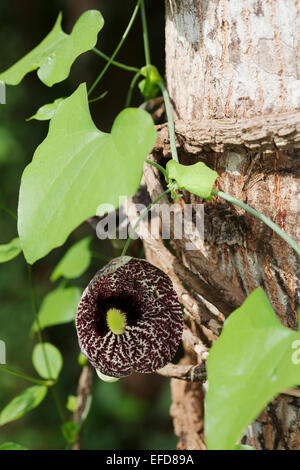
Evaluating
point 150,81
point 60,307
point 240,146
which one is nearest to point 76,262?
point 60,307

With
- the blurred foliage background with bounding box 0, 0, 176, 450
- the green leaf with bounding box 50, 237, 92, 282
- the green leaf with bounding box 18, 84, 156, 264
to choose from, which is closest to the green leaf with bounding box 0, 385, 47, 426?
the green leaf with bounding box 50, 237, 92, 282

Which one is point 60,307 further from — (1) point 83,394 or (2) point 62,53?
(2) point 62,53

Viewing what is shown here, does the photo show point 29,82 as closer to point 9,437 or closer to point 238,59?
point 9,437

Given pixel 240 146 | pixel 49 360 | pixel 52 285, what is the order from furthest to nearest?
1. pixel 52 285
2. pixel 49 360
3. pixel 240 146

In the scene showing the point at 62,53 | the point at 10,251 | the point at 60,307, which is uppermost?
the point at 62,53

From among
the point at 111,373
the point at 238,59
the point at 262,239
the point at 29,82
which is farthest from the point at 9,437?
the point at 238,59

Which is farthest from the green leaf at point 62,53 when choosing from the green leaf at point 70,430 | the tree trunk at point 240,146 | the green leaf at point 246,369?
the green leaf at point 70,430
